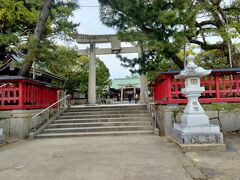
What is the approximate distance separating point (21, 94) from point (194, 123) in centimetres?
674

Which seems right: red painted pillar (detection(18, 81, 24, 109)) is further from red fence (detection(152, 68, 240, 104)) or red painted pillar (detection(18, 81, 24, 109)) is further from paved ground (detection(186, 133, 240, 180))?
paved ground (detection(186, 133, 240, 180))

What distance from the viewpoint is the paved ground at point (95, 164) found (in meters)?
3.96

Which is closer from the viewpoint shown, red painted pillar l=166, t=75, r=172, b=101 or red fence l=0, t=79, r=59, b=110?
red painted pillar l=166, t=75, r=172, b=101

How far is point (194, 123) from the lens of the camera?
20.4 ft

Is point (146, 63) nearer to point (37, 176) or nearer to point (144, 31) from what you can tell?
point (144, 31)

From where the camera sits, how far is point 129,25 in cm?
941

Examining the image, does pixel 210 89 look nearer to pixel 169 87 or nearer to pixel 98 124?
pixel 169 87

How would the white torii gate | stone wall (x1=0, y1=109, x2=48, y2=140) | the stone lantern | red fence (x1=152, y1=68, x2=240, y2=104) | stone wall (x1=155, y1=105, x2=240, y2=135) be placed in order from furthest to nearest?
the white torii gate, stone wall (x1=0, y1=109, x2=48, y2=140), red fence (x1=152, y1=68, x2=240, y2=104), stone wall (x1=155, y1=105, x2=240, y2=135), the stone lantern

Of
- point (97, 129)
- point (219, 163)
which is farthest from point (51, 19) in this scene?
point (219, 163)

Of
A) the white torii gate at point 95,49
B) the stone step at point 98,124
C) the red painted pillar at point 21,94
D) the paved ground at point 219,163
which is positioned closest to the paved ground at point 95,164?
the paved ground at point 219,163

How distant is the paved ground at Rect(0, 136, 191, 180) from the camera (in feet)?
13.0

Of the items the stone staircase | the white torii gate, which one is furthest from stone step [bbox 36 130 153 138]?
the white torii gate

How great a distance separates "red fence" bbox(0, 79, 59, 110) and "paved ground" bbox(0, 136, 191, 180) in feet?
11.1

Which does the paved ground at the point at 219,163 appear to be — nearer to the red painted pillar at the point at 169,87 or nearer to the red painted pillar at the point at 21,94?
the red painted pillar at the point at 169,87
